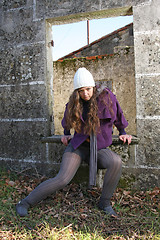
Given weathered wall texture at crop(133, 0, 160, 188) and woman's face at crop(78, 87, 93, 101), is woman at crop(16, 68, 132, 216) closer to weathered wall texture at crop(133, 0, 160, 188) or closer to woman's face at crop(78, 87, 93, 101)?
woman's face at crop(78, 87, 93, 101)

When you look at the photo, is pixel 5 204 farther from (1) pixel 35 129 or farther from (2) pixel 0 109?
(2) pixel 0 109

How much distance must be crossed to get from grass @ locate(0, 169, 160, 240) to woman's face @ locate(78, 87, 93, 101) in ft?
4.19

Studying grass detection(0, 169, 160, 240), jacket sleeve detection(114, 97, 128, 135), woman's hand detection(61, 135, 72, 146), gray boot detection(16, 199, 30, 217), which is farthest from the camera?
woman's hand detection(61, 135, 72, 146)

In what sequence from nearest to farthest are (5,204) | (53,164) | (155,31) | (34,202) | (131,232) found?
(131,232), (34,202), (5,204), (155,31), (53,164)

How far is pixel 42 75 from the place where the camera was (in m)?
3.59

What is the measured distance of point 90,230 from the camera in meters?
2.39

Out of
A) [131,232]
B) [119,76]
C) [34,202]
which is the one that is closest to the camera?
[131,232]

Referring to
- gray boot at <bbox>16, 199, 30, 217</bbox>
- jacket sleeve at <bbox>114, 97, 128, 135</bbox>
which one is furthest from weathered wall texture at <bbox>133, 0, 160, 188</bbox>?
gray boot at <bbox>16, 199, 30, 217</bbox>

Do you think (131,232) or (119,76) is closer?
(131,232)

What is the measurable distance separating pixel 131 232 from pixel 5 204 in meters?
1.48

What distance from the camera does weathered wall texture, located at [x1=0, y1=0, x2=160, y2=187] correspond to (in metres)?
3.20

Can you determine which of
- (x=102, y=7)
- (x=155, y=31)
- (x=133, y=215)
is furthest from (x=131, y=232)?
(x=102, y=7)

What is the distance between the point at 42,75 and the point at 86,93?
42.4 inches

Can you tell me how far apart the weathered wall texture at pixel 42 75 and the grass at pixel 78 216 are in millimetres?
420
